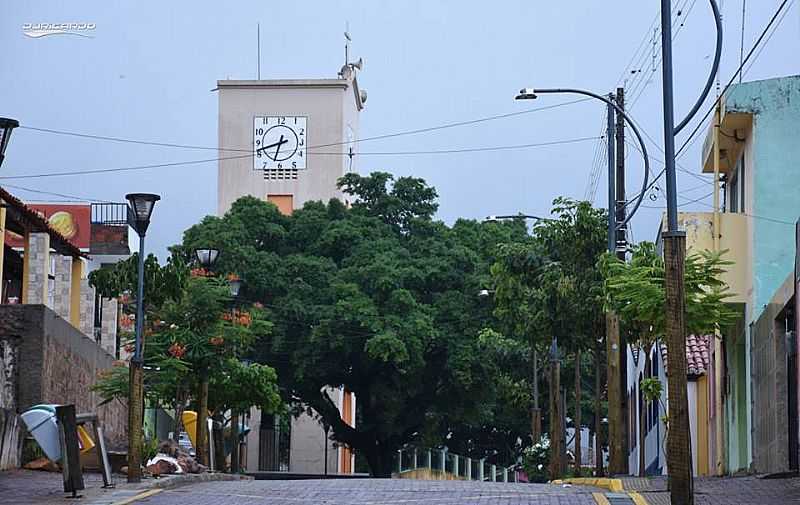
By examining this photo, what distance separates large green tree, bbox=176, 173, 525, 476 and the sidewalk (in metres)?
27.7

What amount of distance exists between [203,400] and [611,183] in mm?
9946

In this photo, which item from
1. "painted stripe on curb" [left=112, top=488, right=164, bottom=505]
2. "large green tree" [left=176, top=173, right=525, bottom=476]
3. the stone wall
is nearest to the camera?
"painted stripe on curb" [left=112, top=488, right=164, bottom=505]

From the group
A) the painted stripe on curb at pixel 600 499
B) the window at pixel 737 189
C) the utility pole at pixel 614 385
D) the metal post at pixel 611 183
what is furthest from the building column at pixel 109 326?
the painted stripe on curb at pixel 600 499

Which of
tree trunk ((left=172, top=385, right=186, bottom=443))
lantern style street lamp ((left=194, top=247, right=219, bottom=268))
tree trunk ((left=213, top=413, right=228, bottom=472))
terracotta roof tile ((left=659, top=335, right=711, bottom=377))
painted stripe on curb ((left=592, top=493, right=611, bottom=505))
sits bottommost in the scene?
tree trunk ((left=213, top=413, right=228, bottom=472))

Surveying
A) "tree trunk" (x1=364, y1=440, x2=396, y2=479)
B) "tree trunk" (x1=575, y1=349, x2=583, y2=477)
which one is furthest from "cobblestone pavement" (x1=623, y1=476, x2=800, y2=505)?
"tree trunk" (x1=364, y1=440, x2=396, y2=479)

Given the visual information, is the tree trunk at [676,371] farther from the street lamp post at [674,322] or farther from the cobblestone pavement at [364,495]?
the cobblestone pavement at [364,495]

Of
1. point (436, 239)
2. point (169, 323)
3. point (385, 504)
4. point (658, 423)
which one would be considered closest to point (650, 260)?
point (385, 504)

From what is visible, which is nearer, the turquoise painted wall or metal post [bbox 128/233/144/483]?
metal post [bbox 128/233/144/483]

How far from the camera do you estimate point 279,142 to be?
81.2 metres

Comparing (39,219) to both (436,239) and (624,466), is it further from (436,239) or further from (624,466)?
(436,239)

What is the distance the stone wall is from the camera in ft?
92.8

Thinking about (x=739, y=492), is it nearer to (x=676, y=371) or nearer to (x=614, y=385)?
(x=676, y=371)

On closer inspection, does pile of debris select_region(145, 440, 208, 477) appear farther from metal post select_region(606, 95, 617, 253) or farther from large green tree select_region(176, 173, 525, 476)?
large green tree select_region(176, 173, 525, 476)

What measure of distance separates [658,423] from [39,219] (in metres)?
24.4
